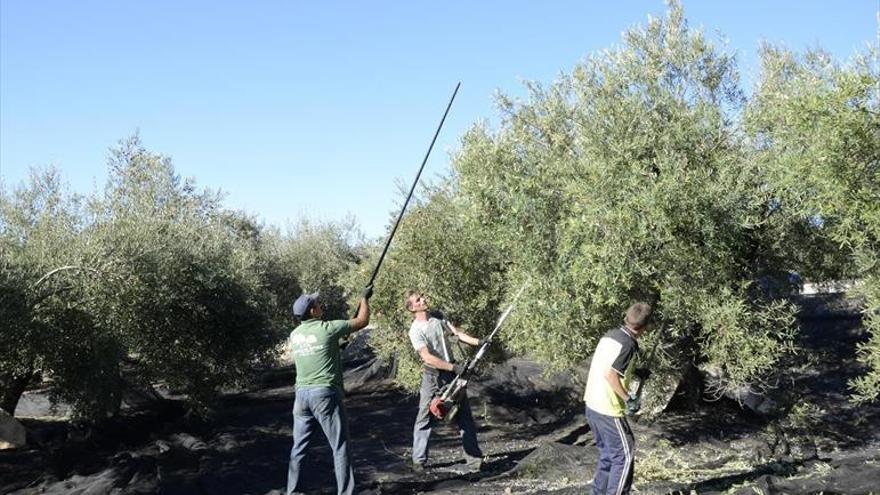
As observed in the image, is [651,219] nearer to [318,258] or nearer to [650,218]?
[650,218]

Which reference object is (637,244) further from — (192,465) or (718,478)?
(192,465)

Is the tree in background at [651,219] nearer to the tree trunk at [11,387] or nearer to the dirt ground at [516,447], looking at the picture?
the dirt ground at [516,447]

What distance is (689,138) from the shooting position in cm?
912

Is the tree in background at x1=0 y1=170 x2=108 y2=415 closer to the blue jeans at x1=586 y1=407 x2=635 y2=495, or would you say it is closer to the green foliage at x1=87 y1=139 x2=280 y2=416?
the green foliage at x1=87 y1=139 x2=280 y2=416

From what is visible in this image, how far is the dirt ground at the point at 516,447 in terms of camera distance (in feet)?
26.8

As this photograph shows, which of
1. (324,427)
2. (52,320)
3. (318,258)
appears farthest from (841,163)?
(318,258)

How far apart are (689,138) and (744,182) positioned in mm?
826

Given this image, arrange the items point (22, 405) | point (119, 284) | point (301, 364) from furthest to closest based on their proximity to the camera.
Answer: point (22, 405) < point (119, 284) < point (301, 364)

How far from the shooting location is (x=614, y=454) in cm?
641

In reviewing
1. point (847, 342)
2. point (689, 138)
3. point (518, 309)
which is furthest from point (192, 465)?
point (847, 342)

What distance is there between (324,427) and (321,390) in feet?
1.24

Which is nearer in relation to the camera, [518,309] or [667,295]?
[667,295]

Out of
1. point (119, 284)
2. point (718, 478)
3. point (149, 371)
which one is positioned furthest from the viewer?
point (149, 371)

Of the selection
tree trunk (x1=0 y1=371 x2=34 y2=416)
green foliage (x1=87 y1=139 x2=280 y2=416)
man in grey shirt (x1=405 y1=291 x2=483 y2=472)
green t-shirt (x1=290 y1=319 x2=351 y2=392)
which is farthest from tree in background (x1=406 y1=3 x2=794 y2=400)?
tree trunk (x1=0 y1=371 x2=34 y2=416)
